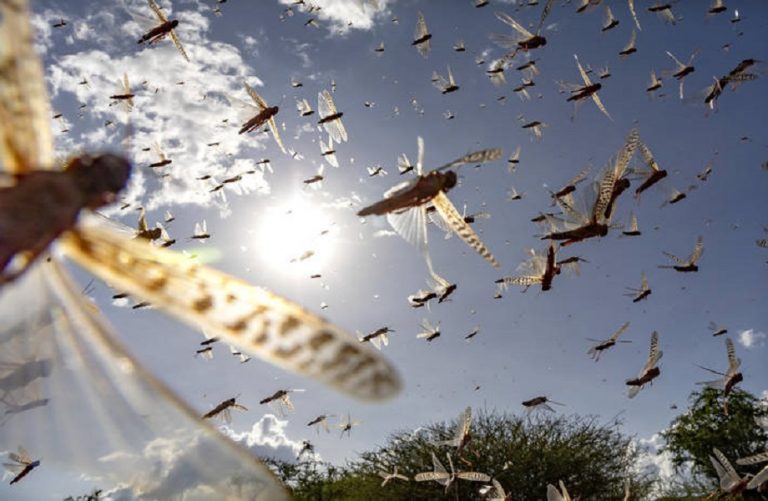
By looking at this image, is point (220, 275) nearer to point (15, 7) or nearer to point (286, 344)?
point (286, 344)

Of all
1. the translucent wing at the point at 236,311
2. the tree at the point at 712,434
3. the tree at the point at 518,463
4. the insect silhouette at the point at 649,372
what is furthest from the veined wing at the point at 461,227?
the tree at the point at 712,434

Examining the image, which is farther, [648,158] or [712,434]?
[712,434]

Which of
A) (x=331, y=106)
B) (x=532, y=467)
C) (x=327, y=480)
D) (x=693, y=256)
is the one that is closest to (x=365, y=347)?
(x=331, y=106)

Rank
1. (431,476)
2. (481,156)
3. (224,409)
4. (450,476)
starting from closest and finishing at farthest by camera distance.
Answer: (481,156) < (224,409) < (431,476) < (450,476)

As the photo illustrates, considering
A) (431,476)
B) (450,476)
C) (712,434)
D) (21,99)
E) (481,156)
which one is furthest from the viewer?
(712,434)

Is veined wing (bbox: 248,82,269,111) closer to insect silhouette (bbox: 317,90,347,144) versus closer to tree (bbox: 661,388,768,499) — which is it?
insect silhouette (bbox: 317,90,347,144)

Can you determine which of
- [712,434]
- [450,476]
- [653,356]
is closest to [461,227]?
[653,356]

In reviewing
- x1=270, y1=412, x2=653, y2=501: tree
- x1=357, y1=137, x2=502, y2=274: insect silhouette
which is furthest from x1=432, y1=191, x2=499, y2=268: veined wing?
x1=270, y1=412, x2=653, y2=501: tree

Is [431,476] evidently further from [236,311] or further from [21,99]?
[21,99]
